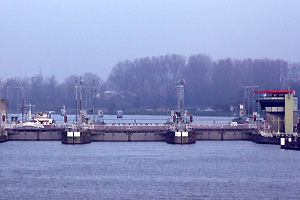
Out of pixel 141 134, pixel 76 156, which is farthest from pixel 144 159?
Result: pixel 141 134

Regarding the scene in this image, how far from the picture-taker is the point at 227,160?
91.6 m

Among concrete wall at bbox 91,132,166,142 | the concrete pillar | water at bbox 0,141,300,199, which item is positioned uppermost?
the concrete pillar

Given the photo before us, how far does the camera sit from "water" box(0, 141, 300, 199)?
6706 centimetres

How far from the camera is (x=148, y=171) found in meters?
81.0

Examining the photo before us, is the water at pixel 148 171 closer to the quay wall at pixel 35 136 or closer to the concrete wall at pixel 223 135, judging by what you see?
the quay wall at pixel 35 136

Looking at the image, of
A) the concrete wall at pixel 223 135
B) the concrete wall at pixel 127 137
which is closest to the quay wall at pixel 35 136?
the concrete wall at pixel 127 137

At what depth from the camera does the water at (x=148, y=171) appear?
2640 inches

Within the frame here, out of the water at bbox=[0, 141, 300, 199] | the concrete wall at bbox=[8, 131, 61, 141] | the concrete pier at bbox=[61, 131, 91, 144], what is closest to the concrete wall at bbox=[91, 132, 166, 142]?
the water at bbox=[0, 141, 300, 199]

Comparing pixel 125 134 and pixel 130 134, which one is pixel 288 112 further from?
pixel 125 134

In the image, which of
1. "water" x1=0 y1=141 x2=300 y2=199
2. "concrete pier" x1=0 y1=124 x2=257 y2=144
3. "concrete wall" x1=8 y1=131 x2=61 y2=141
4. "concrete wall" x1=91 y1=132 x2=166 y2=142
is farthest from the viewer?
"concrete wall" x1=8 y1=131 x2=61 y2=141

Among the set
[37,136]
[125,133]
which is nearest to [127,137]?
[125,133]

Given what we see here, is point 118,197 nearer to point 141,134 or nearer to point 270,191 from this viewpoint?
point 270,191

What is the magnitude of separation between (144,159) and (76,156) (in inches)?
325

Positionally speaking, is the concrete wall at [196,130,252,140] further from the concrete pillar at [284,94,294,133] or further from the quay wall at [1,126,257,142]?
the concrete pillar at [284,94,294,133]
